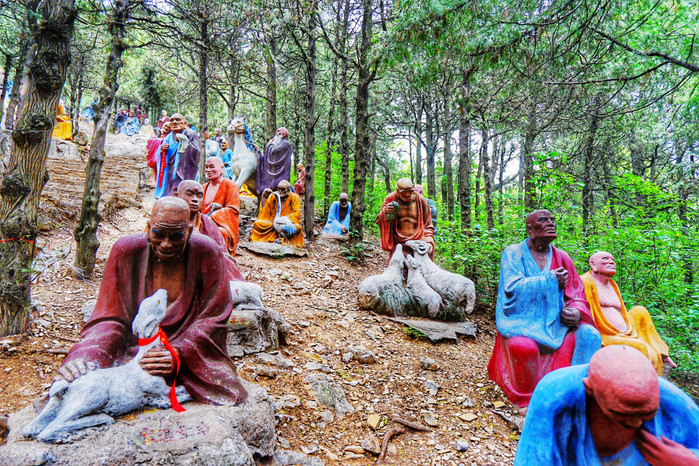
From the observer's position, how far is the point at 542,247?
452 centimetres

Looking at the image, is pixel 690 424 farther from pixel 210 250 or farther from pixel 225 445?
pixel 210 250

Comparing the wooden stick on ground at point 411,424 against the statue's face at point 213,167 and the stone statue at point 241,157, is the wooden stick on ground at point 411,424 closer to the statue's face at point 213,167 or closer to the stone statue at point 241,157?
the statue's face at point 213,167

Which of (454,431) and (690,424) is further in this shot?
(454,431)

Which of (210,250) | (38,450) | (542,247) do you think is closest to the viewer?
(38,450)

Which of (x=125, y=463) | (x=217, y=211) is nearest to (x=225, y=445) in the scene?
(x=125, y=463)

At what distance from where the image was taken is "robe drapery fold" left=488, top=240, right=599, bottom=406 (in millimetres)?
4066

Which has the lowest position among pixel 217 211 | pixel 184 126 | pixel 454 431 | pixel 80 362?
pixel 454 431

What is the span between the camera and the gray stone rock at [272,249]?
8895 mm

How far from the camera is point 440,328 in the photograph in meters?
6.22

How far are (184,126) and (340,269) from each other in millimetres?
4568

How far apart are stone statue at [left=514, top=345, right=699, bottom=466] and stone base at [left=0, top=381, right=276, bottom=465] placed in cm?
163

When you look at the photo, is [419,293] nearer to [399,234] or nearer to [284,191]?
[399,234]

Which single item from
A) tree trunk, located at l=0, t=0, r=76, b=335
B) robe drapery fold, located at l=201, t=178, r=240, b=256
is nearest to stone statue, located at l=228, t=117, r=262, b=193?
robe drapery fold, located at l=201, t=178, r=240, b=256

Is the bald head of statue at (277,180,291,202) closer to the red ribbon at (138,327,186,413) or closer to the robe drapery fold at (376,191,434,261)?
the robe drapery fold at (376,191,434,261)
